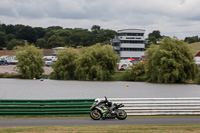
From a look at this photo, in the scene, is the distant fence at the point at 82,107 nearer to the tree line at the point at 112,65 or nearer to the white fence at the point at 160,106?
the white fence at the point at 160,106

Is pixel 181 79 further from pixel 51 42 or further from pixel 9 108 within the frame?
pixel 51 42

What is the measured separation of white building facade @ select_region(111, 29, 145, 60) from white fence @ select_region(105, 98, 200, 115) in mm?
123207

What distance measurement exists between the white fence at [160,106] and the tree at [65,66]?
168 ft

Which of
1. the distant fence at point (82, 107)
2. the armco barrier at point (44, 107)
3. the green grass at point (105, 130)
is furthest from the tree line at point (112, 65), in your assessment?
the green grass at point (105, 130)

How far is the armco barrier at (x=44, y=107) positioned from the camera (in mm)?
20328

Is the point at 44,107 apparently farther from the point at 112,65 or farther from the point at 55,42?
the point at 55,42

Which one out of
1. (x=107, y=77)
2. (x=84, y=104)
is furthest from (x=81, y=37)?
(x=84, y=104)

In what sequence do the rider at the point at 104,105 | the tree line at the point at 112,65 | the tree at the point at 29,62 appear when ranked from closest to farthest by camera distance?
the rider at the point at 104,105 < the tree line at the point at 112,65 < the tree at the point at 29,62

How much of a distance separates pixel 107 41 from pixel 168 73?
113135mm

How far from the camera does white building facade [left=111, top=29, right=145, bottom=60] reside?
14450cm

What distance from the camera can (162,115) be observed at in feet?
68.5

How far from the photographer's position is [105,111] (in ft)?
62.2

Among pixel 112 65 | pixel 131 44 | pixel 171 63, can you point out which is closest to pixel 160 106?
pixel 171 63

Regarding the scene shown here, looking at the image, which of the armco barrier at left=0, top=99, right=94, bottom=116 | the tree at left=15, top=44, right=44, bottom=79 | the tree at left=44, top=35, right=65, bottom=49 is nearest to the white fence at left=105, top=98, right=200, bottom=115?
the armco barrier at left=0, top=99, right=94, bottom=116
